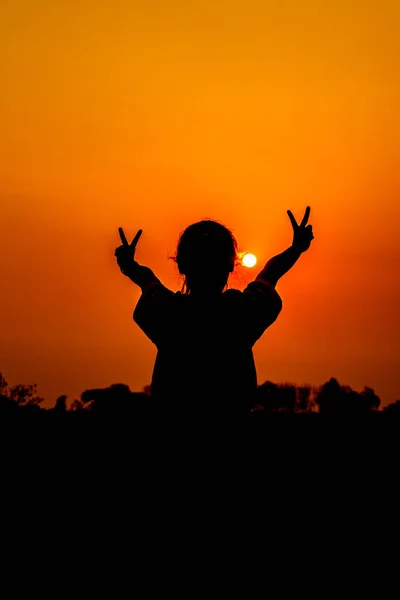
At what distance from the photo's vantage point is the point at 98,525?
4.40 metres

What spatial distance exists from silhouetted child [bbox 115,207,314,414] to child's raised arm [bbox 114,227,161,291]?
0.02 meters

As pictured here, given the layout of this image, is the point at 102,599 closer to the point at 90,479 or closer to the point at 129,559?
the point at 129,559

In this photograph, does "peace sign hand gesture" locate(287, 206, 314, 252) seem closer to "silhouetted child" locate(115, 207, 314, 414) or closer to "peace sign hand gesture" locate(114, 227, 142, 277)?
"silhouetted child" locate(115, 207, 314, 414)

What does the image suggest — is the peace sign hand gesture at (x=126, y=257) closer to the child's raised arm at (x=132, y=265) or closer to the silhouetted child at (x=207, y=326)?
the child's raised arm at (x=132, y=265)

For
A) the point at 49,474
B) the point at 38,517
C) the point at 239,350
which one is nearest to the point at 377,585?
the point at 239,350

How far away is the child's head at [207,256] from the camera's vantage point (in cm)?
331

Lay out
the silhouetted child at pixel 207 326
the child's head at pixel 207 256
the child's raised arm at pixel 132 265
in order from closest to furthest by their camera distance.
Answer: the silhouetted child at pixel 207 326 < the child's head at pixel 207 256 < the child's raised arm at pixel 132 265

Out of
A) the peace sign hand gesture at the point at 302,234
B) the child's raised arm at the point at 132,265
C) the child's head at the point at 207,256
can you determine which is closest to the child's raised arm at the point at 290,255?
the peace sign hand gesture at the point at 302,234

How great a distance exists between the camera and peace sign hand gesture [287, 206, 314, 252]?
3.56m

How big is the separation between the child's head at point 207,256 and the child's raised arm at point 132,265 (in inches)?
6.3

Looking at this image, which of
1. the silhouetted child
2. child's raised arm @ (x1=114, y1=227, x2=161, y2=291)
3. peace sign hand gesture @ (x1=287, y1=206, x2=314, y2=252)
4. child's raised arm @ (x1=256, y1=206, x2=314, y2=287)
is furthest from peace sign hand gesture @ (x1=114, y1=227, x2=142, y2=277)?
Answer: peace sign hand gesture @ (x1=287, y1=206, x2=314, y2=252)

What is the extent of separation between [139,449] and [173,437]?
19cm

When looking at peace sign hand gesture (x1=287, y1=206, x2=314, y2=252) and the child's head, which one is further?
peace sign hand gesture (x1=287, y1=206, x2=314, y2=252)

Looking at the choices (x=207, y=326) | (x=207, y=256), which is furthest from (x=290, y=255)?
(x=207, y=326)
